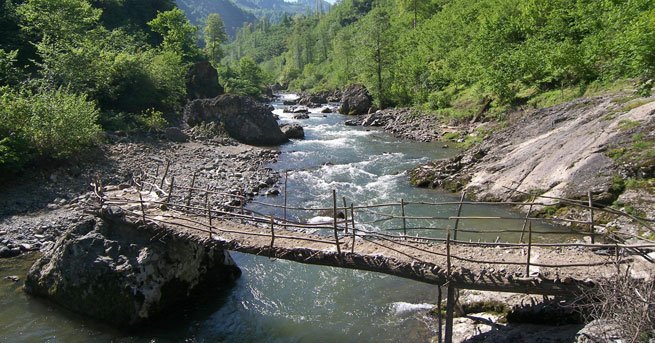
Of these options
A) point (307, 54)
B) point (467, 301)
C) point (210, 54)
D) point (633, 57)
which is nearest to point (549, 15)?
point (633, 57)

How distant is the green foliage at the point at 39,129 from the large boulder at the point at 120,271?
1160cm

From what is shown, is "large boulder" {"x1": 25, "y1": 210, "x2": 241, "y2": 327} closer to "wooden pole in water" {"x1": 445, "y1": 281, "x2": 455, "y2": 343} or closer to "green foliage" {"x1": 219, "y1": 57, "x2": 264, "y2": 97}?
"wooden pole in water" {"x1": 445, "y1": 281, "x2": 455, "y2": 343}

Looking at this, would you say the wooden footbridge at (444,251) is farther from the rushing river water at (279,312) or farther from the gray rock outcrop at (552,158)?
the gray rock outcrop at (552,158)

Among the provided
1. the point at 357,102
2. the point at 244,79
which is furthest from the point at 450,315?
the point at 244,79

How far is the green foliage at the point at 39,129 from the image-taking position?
23.6 m

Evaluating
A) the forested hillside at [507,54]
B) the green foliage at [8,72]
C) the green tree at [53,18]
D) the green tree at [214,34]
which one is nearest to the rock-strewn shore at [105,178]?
the green foliage at [8,72]

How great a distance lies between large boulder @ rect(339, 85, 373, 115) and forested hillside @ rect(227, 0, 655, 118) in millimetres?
1519

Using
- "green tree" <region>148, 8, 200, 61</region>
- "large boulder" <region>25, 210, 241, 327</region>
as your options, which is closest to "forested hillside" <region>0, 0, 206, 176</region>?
"green tree" <region>148, 8, 200, 61</region>

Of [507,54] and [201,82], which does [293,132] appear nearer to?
[201,82]

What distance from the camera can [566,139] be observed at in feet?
76.7

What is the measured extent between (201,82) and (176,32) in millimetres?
10649

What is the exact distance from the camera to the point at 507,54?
141 ft

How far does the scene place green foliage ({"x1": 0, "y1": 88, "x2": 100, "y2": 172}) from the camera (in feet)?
77.6

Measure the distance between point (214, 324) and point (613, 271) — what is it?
444 inches
